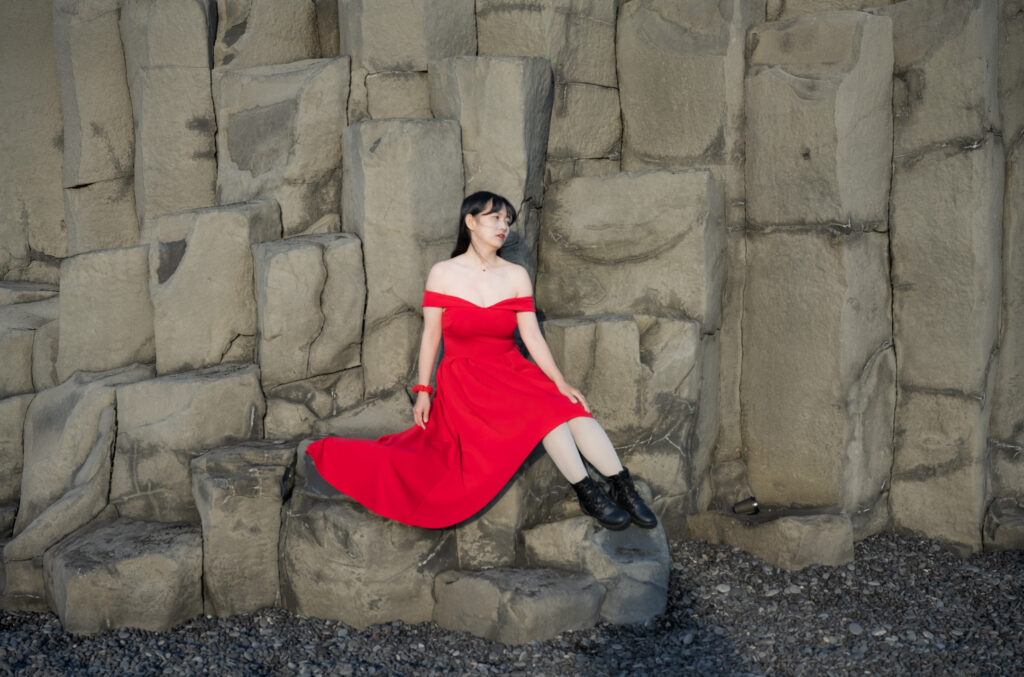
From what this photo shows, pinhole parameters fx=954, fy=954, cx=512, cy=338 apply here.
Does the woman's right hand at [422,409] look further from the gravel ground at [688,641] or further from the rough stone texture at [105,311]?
the rough stone texture at [105,311]

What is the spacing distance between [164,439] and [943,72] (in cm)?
443

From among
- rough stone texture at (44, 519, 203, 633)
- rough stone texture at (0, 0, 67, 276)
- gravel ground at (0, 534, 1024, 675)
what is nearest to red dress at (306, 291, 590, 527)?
gravel ground at (0, 534, 1024, 675)

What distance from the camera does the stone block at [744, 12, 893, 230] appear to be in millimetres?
4930

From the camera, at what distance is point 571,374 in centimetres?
504

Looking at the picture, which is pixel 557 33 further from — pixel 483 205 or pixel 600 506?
pixel 600 506

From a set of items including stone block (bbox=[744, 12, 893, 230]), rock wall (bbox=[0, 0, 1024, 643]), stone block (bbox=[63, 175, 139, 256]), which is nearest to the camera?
rock wall (bbox=[0, 0, 1024, 643])

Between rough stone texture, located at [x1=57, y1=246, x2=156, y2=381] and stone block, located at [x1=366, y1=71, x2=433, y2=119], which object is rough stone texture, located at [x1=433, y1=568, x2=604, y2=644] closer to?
rough stone texture, located at [x1=57, y1=246, x2=156, y2=381]

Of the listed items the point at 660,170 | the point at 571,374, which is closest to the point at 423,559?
the point at 571,374

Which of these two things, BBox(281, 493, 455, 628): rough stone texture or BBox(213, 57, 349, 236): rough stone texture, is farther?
BBox(213, 57, 349, 236): rough stone texture

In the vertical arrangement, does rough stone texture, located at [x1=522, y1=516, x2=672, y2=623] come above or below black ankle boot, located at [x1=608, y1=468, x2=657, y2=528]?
below

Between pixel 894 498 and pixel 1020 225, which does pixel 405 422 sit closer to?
pixel 894 498

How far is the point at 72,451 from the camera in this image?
16.3 ft

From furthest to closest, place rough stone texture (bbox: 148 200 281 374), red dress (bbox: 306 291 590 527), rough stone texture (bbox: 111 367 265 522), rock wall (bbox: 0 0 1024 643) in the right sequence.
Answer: rough stone texture (bbox: 148 200 281 374), rough stone texture (bbox: 111 367 265 522), rock wall (bbox: 0 0 1024 643), red dress (bbox: 306 291 590 527)

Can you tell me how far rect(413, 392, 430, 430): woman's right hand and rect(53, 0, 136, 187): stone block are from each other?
300cm
